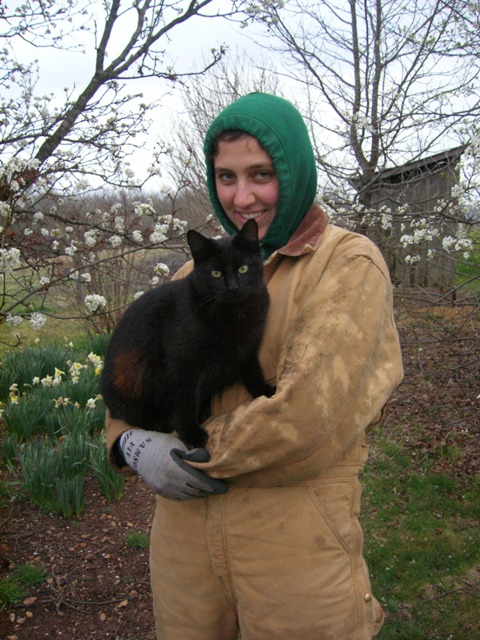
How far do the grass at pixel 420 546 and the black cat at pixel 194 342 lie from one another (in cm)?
206

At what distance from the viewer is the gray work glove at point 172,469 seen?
134cm

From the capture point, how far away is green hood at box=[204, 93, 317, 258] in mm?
1442

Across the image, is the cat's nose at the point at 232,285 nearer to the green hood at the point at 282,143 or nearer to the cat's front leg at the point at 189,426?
the green hood at the point at 282,143

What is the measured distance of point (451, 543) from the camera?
354 centimetres

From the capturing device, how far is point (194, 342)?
61.7 inches

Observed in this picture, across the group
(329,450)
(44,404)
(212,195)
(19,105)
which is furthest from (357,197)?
(329,450)

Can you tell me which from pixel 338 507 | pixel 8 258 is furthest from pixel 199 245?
pixel 8 258

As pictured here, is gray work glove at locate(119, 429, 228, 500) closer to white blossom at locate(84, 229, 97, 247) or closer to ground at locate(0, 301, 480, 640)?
ground at locate(0, 301, 480, 640)

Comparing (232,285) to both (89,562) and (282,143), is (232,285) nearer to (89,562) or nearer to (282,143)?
(282,143)

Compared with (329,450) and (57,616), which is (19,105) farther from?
(329,450)

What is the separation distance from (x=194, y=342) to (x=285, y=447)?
0.49 metres

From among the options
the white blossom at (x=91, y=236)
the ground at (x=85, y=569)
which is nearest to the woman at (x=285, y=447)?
the ground at (x=85, y=569)

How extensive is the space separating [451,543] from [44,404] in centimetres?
317

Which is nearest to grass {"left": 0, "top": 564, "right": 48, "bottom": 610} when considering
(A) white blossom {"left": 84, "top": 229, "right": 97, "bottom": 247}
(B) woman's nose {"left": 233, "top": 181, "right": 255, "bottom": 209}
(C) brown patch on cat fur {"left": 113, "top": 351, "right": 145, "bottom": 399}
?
(C) brown patch on cat fur {"left": 113, "top": 351, "right": 145, "bottom": 399}
